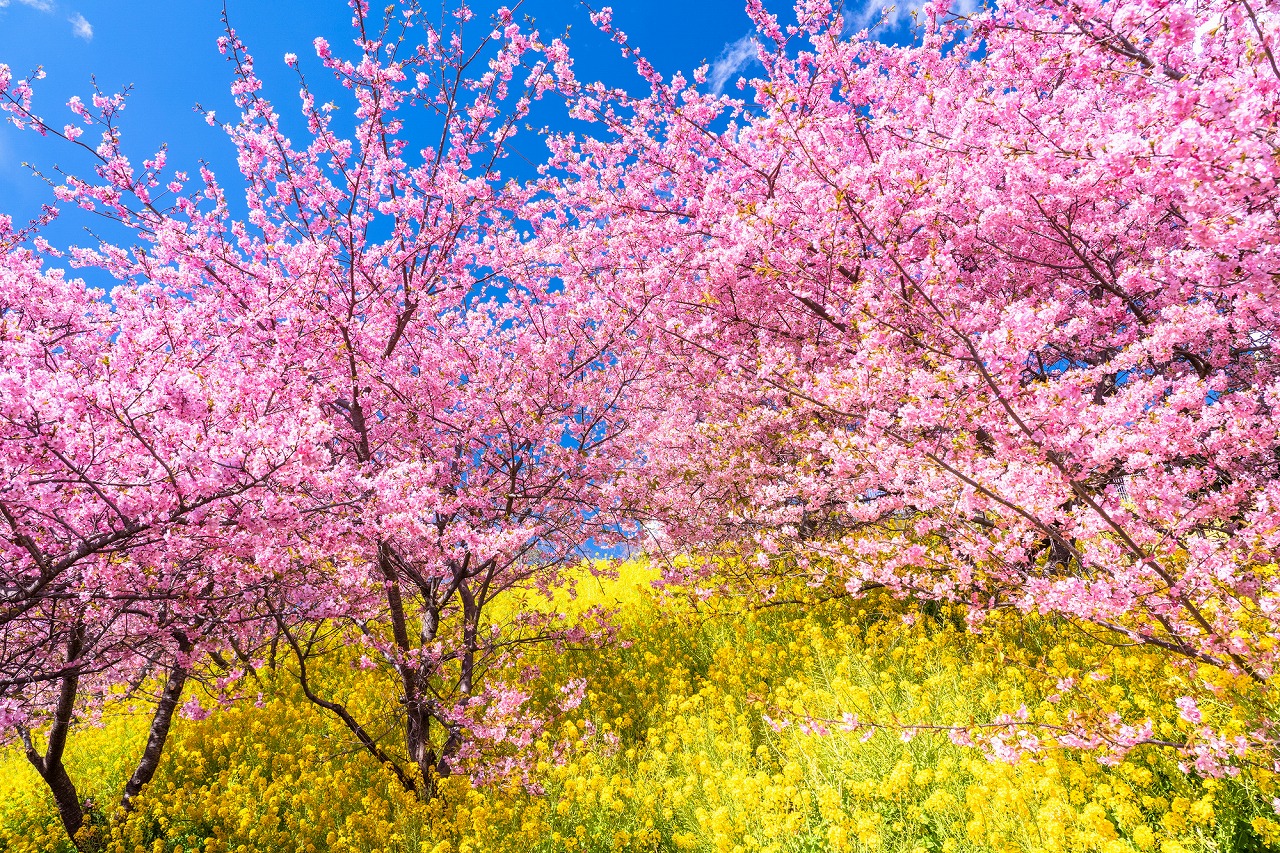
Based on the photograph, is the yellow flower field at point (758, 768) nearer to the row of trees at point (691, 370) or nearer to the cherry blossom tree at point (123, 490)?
the row of trees at point (691, 370)

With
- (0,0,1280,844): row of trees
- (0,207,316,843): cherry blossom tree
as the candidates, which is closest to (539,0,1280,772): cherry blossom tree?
(0,0,1280,844): row of trees

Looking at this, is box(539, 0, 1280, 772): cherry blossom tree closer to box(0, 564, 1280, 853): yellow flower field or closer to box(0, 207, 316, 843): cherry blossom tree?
box(0, 564, 1280, 853): yellow flower field

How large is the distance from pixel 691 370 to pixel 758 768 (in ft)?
17.0

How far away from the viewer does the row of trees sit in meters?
3.49

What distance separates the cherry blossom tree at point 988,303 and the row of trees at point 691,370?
0.05m

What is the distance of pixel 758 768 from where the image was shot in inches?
213

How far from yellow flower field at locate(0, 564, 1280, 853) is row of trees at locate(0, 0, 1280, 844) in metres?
0.45

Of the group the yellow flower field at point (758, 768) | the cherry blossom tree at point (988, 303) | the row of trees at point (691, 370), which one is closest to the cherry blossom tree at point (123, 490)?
the row of trees at point (691, 370)

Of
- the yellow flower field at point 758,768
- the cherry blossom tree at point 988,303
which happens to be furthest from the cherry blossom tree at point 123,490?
the cherry blossom tree at point 988,303

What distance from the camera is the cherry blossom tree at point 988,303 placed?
3.29 metres

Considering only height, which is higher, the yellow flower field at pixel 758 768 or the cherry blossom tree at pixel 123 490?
the cherry blossom tree at pixel 123 490

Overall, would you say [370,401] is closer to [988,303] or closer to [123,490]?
[123,490]

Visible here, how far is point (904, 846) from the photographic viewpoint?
12.5ft

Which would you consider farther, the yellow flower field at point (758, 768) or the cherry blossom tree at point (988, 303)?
the yellow flower field at point (758, 768)
